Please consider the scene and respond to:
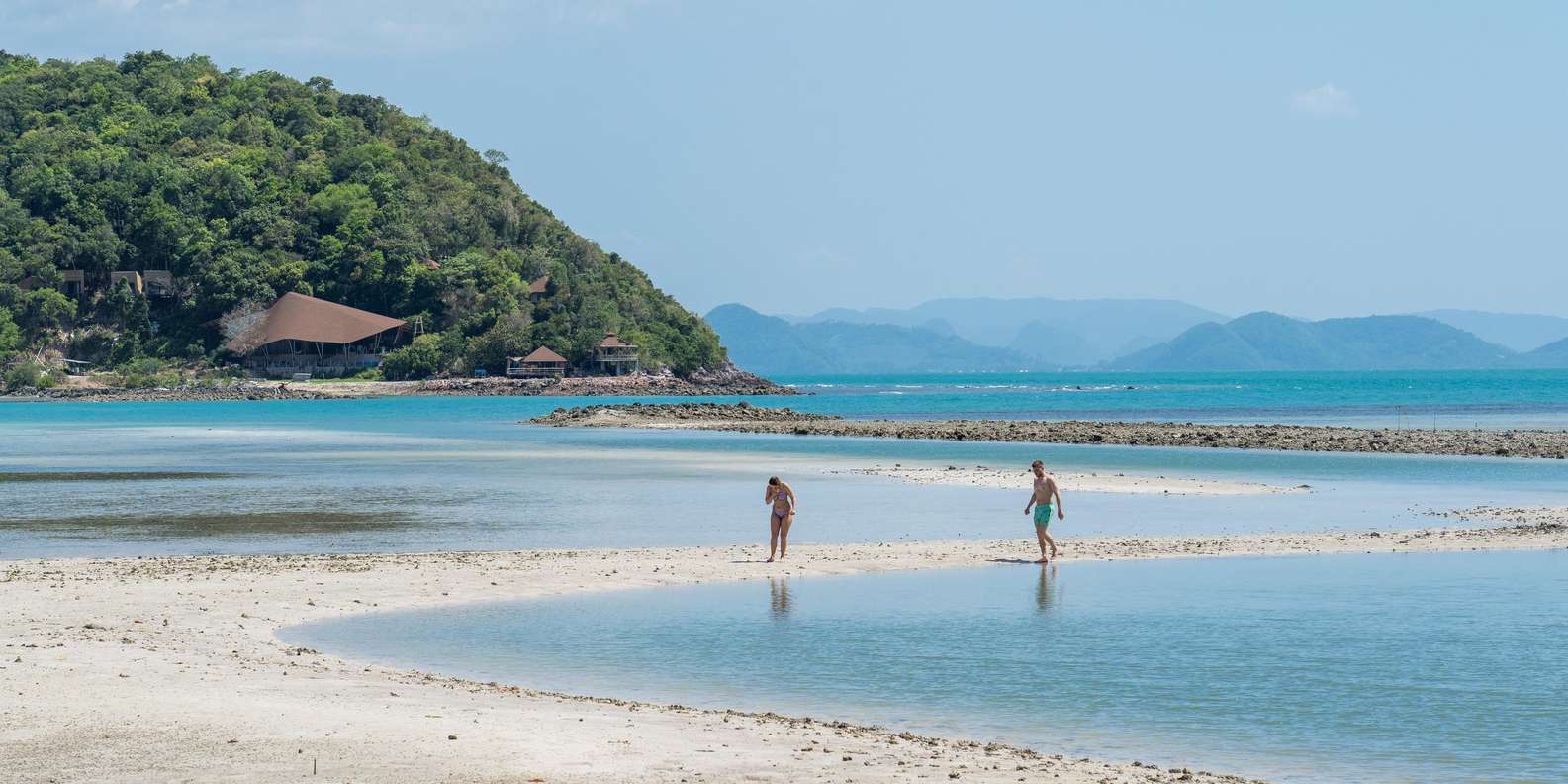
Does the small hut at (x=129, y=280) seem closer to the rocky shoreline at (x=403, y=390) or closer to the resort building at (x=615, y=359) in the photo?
the rocky shoreline at (x=403, y=390)

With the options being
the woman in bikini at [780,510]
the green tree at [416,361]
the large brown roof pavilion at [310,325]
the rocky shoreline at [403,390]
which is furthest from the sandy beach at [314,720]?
the large brown roof pavilion at [310,325]

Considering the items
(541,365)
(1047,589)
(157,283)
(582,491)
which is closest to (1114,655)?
(1047,589)

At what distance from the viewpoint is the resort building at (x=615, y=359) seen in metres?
157

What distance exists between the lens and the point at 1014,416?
3588 inches

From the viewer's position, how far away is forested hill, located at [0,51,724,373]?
536 feet

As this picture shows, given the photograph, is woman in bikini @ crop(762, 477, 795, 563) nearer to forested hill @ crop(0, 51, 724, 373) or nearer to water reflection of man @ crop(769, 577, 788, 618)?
water reflection of man @ crop(769, 577, 788, 618)

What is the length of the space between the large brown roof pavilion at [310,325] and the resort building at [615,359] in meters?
22.6

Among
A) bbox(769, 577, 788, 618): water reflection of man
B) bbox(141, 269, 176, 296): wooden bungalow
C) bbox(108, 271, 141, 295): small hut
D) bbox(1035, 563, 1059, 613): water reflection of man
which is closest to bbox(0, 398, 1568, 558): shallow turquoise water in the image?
bbox(1035, 563, 1059, 613): water reflection of man

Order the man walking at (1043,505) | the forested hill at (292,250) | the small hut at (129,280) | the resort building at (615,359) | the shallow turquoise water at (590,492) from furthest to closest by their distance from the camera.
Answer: the small hut at (129,280)
the forested hill at (292,250)
the resort building at (615,359)
the shallow turquoise water at (590,492)
the man walking at (1043,505)

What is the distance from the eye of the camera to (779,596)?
2011cm

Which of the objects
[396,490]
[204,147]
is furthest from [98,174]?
[396,490]

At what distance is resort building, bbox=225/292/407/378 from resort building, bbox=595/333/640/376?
74.1 ft

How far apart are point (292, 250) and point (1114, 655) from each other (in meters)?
176

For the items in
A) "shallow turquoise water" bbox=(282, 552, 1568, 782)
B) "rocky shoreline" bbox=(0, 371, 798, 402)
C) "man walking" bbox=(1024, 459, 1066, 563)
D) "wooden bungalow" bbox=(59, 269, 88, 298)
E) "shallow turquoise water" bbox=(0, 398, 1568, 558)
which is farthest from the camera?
"wooden bungalow" bbox=(59, 269, 88, 298)
